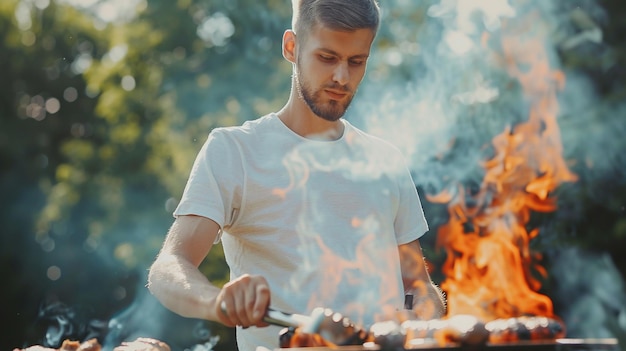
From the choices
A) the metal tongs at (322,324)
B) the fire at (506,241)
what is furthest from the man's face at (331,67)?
the metal tongs at (322,324)

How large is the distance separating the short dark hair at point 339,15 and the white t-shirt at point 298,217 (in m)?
0.42

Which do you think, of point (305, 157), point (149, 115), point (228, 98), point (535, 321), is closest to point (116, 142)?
point (149, 115)

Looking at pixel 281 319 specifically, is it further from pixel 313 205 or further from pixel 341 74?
pixel 341 74

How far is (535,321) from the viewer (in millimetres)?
2730

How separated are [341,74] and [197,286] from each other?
3.43ft

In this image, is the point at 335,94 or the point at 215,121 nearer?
the point at 335,94

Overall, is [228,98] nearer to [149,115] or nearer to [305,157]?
[149,115]

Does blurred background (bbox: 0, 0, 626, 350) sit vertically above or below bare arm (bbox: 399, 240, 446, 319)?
below

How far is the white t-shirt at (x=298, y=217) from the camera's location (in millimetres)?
3377

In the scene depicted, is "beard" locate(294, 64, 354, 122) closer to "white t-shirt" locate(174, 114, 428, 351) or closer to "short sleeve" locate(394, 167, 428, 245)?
"white t-shirt" locate(174, 114, 428, 351)

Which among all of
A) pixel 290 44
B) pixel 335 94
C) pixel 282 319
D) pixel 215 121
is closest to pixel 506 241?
pixel 335 94

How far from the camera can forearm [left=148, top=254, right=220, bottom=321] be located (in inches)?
112

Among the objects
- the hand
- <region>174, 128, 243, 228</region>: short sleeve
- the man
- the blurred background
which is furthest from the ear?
the hand

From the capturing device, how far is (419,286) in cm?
366
